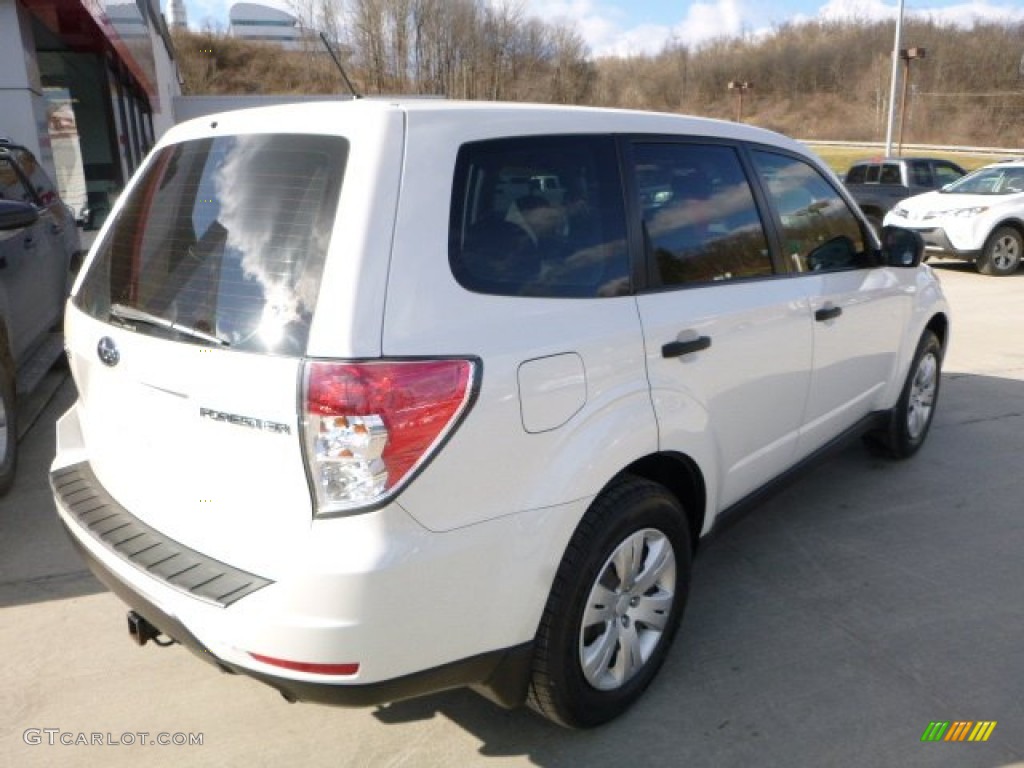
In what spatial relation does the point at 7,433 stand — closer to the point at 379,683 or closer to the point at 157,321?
the point at 157,321

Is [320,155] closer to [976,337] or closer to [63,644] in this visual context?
[63,644]

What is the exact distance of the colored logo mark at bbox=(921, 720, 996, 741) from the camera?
8.46 ft

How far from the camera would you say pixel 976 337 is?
814 cm

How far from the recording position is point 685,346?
105 inches

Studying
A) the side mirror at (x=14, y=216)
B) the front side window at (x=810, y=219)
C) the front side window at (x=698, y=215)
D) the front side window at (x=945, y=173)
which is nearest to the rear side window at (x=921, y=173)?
the front side window at (x=945, y=173)

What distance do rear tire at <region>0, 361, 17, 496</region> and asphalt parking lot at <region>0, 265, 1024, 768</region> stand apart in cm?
15

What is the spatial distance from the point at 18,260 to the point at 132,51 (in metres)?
13.2

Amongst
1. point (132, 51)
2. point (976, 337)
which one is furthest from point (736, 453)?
point (132, 51)

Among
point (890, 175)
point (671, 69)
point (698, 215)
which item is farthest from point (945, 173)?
point (671, 69)

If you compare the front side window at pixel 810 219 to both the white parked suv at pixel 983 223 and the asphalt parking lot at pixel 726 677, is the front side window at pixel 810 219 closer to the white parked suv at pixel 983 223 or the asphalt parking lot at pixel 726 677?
the asphalt parking lot at pixel 726 677

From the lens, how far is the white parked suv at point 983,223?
39.6 ft

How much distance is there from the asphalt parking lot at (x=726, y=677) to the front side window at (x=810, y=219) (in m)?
1.29

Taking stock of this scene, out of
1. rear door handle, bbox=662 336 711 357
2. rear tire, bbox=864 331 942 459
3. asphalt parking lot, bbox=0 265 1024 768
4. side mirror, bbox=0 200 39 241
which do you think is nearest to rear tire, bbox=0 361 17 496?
asphalt parking lot, bbox=0 265 1024 768

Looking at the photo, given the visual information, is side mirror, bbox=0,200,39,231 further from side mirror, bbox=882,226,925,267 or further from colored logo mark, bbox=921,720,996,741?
colored logo mark, bbox=921,720,996,741
